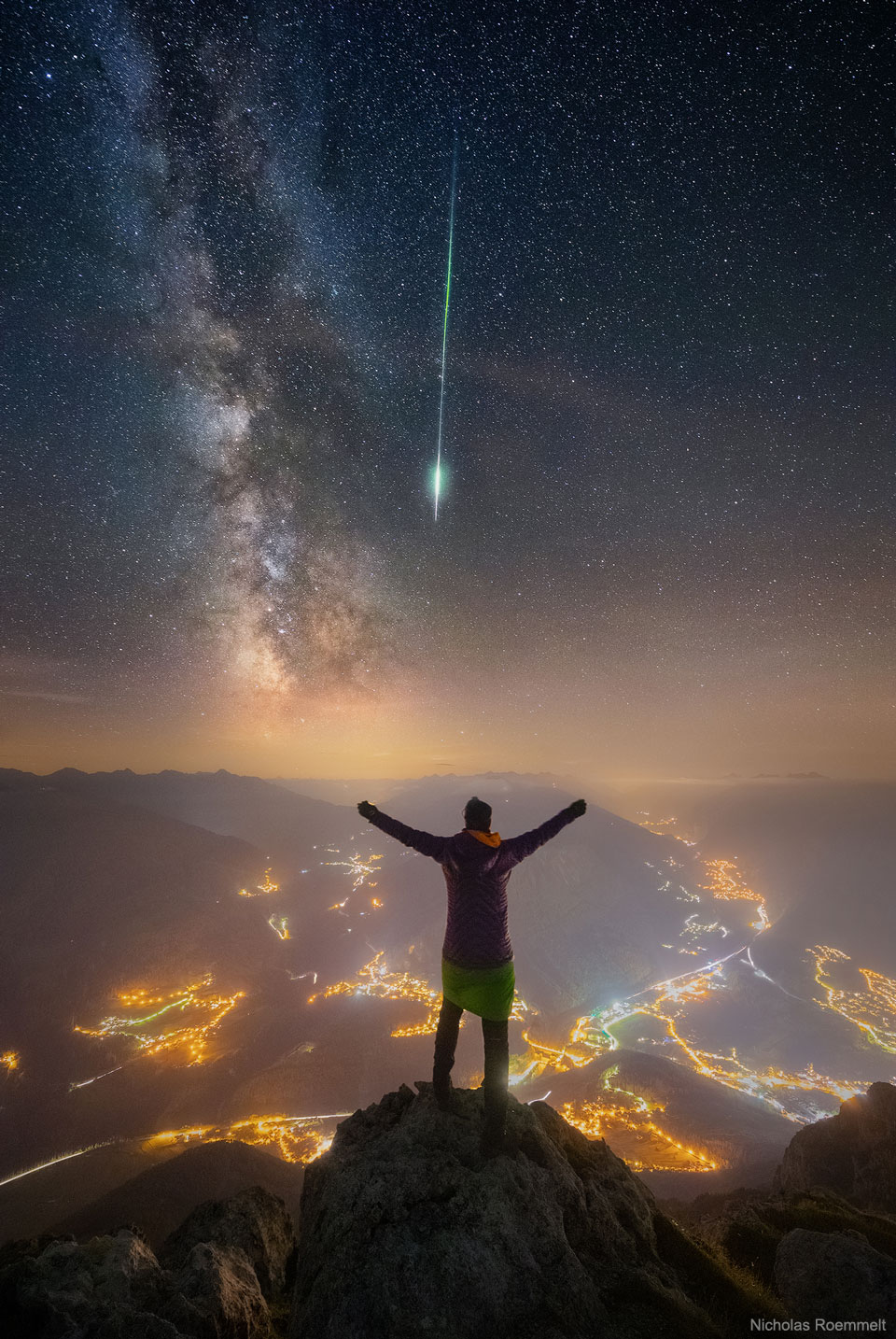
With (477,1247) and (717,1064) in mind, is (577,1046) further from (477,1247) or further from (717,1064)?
(477,1247)

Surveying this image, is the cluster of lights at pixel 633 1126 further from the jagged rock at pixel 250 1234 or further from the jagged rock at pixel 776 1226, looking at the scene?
the jagged rock at pixel 250 1234

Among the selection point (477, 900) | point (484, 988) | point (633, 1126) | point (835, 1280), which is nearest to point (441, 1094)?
point (484, 988)

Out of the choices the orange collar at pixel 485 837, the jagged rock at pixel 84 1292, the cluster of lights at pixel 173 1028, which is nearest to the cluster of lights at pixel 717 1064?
the cluster of lights at pixel 173 1028

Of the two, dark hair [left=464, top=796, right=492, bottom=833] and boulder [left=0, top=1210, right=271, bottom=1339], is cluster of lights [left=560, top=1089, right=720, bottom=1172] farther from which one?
dark hair [left=464, top=796, right=492, bottom=833]

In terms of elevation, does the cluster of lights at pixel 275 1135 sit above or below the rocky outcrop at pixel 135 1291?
below

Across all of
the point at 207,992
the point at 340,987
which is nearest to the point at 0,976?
the point at 207,992

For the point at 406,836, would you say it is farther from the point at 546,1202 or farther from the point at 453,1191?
the point at 546,1202
